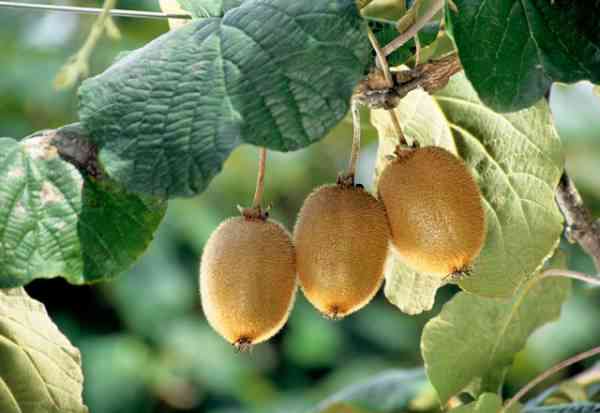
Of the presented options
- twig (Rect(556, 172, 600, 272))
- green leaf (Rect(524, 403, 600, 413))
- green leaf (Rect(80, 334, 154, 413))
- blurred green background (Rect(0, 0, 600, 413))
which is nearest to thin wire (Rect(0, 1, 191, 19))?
twig (Rect(556, 172, 600, 272))

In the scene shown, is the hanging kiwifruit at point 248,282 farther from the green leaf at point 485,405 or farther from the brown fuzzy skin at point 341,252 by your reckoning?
the green leaf at point 485,405

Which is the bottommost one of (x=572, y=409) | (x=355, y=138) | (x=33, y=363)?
(x=572, y=409)

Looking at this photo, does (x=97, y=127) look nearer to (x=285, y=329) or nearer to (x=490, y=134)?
(x=490, y=134)

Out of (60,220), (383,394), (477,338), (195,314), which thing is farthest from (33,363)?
(195,314)

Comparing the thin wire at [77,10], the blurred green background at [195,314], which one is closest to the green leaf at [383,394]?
the thin wire at [77,10]

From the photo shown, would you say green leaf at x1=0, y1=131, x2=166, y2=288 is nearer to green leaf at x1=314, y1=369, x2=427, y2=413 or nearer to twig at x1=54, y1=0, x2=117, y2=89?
twig at x1=54, y1=0, x2=117, y2=89

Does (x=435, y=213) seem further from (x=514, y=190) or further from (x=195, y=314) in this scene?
(x=195, y=314)
